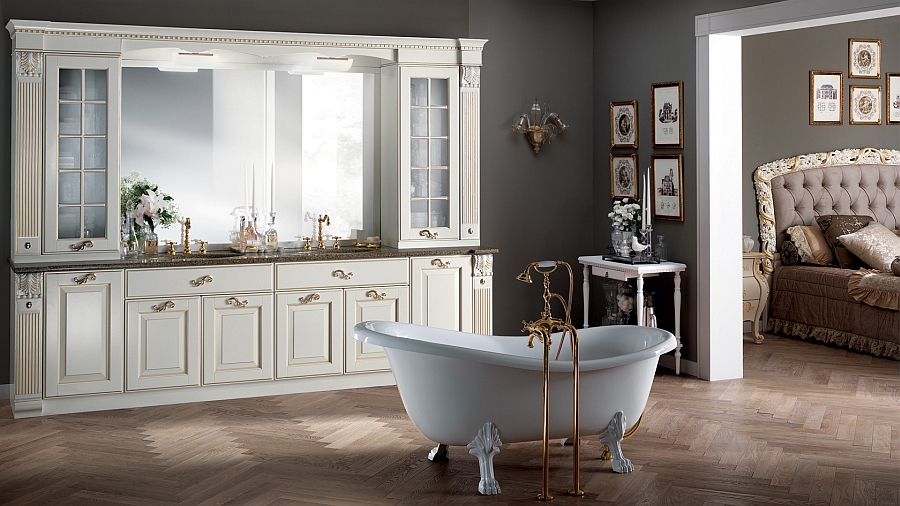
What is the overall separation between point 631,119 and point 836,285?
6.99 feet

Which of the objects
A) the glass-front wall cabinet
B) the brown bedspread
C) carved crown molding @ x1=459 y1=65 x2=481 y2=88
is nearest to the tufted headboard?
the brown bedspread

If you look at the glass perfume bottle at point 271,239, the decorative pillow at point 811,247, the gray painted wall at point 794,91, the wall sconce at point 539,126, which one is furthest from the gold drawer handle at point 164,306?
the decorative pillow at point 811,247

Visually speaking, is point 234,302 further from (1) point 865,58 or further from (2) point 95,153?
(1) point 865,58

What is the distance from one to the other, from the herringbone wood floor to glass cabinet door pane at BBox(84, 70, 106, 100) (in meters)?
1.81

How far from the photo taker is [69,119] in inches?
205

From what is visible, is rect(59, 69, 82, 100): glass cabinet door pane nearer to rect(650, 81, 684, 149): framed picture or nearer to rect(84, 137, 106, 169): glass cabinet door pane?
rect(84, 137, 106, 169): glass cabinet door pane

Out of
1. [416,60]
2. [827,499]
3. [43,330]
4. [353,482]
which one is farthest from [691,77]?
[43,330]

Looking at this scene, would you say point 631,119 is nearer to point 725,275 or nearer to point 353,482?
point 725,275

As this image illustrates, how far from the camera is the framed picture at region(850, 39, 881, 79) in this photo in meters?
7.99

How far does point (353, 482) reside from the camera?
4.10 meters

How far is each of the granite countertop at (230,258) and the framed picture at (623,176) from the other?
4.11ft

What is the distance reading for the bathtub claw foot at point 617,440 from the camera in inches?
166

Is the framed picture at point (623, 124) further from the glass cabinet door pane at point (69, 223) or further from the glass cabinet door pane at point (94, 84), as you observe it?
the glass cabinet door pane at point (69, 223)

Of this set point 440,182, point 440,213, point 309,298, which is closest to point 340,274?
point 309,298
